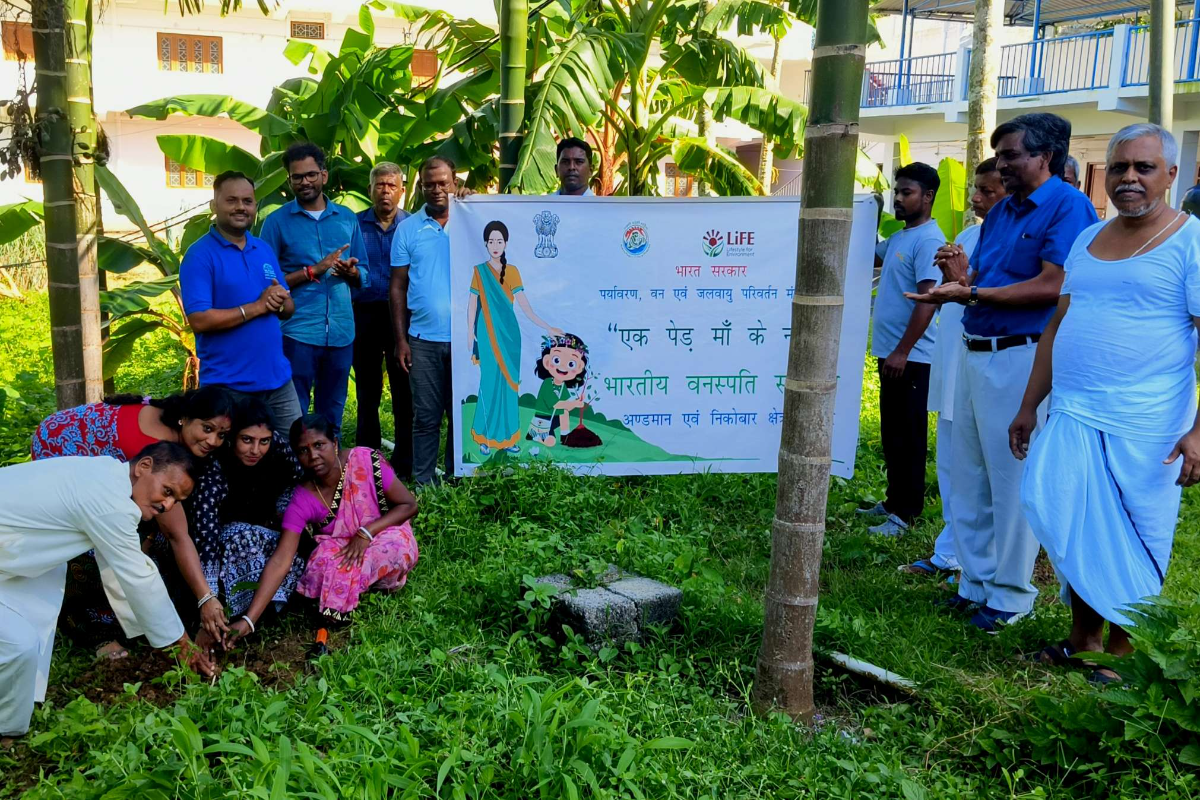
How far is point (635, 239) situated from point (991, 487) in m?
2.21

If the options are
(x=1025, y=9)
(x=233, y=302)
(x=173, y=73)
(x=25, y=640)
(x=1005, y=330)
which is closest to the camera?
(x=25, y=640)

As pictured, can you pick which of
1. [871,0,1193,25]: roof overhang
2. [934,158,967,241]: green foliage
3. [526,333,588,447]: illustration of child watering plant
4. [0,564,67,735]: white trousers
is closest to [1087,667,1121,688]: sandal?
[526,333,588,447]: illustration of child watering plant

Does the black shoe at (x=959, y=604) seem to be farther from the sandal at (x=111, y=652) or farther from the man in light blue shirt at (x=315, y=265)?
the sandal at (x=111, y=652)

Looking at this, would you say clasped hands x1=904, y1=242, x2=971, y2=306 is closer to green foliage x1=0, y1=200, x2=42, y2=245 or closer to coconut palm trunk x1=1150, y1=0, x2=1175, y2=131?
coconut palm trunk x1=1150, y1=0, x2=1175, y2=131

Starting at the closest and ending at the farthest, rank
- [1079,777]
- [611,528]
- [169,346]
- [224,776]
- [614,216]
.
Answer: [224,776] → [1079,777] → [611,528] → [614,216] → [169,346]

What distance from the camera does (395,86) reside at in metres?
7.94

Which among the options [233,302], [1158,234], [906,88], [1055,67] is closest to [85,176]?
[233,302]

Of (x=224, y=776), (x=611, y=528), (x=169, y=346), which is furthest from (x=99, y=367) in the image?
(x=169, y=346)

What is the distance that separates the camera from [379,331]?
19.6ft

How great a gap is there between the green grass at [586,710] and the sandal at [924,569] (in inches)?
4.3

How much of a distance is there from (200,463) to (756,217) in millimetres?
3105

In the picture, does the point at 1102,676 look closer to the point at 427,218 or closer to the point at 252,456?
the point at 252,456

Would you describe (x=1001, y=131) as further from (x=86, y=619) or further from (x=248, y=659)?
(x=86, y=619)

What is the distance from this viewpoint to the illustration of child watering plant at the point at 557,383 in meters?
5.48
